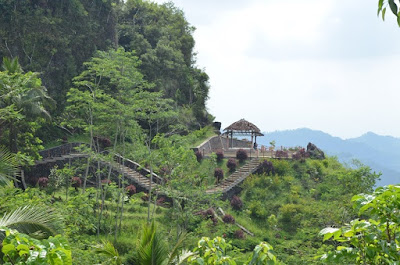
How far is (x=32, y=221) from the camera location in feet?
27.4

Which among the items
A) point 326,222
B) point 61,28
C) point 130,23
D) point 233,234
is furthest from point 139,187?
point 130,23

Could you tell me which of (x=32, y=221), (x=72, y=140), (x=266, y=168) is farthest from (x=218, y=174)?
(x=32, y=221)

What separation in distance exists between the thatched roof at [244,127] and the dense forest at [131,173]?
252 centimetres

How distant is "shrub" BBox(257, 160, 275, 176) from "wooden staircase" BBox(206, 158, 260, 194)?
0.97ft

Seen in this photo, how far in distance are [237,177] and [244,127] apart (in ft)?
19.6

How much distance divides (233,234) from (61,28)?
60.3ft

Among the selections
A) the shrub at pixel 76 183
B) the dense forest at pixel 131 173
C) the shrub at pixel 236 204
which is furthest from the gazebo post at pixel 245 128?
the shrub at pixel 76 183

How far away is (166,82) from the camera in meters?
38.1

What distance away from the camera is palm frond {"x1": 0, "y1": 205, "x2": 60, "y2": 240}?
26.5ft

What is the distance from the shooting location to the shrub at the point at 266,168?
93.0ft

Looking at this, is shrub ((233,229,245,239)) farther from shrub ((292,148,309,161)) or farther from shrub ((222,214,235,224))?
shrub ((292,148,309,161))

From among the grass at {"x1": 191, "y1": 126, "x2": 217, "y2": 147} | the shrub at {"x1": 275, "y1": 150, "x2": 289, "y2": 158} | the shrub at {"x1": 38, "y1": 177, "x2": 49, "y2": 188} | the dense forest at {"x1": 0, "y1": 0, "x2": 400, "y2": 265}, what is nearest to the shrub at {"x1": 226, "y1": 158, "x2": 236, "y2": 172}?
the dense forest at {"x1": 0, "y1": 0, "x2": 400, "y2": 265}

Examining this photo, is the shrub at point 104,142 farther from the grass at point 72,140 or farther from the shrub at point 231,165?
the shrub at point 231,165

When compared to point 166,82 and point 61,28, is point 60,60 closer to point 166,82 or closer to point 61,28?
point 61,28
